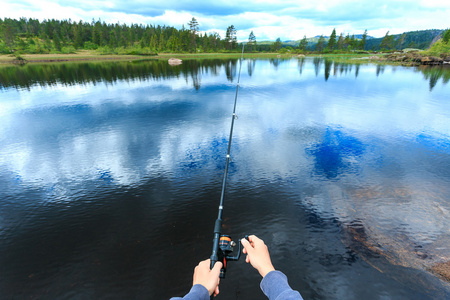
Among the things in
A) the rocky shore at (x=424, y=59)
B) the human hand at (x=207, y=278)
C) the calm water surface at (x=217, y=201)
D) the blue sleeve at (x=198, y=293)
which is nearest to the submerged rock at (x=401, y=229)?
the calm water surface at (x=217, y=201)

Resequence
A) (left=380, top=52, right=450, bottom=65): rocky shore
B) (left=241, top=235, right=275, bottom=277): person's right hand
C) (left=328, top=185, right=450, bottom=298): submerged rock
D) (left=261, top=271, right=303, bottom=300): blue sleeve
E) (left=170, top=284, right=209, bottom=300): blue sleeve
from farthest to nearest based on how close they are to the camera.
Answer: (left=380, top=52, right=450, bottom=65): rocky shore < (left=328, top=185, right=450, bottom=298): submerged rock < (left=241, top=235, right=275, bottom=277): person's right hand < (left=170, top=284, right=209, bottom=300): blue sleeve < (left=261, top=271, right=303, bottom=300): blue sleeve

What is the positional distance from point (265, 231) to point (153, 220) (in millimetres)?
7192

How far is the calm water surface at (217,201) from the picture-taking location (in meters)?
9.75

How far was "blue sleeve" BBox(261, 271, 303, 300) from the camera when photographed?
2094 mm

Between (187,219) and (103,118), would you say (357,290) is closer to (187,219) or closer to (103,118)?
(187,219)

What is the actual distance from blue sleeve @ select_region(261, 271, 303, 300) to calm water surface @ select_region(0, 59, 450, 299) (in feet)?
27.0

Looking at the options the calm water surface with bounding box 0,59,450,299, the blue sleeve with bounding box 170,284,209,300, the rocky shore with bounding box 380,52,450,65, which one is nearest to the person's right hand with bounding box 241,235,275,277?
the blue sleeve with bounding box 170,284,209,300

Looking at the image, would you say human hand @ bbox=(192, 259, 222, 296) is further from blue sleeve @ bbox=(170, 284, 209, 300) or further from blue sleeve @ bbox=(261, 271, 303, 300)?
blue sleeve @ bbox=(261, 271, 303, 300)

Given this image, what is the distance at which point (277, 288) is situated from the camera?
2320 mm

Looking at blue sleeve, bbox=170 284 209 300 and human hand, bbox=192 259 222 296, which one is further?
human hand, bbox=192 259 222 296

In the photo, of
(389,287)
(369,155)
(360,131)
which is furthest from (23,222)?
(360,131)

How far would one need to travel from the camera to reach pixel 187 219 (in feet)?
42.9

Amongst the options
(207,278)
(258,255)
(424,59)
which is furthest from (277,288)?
(424,59)

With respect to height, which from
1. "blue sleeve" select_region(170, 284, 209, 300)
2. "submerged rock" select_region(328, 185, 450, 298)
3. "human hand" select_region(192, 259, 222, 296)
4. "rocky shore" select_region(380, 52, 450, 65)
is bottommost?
"submerged rock" select_region(328, 185, 450, 298)
